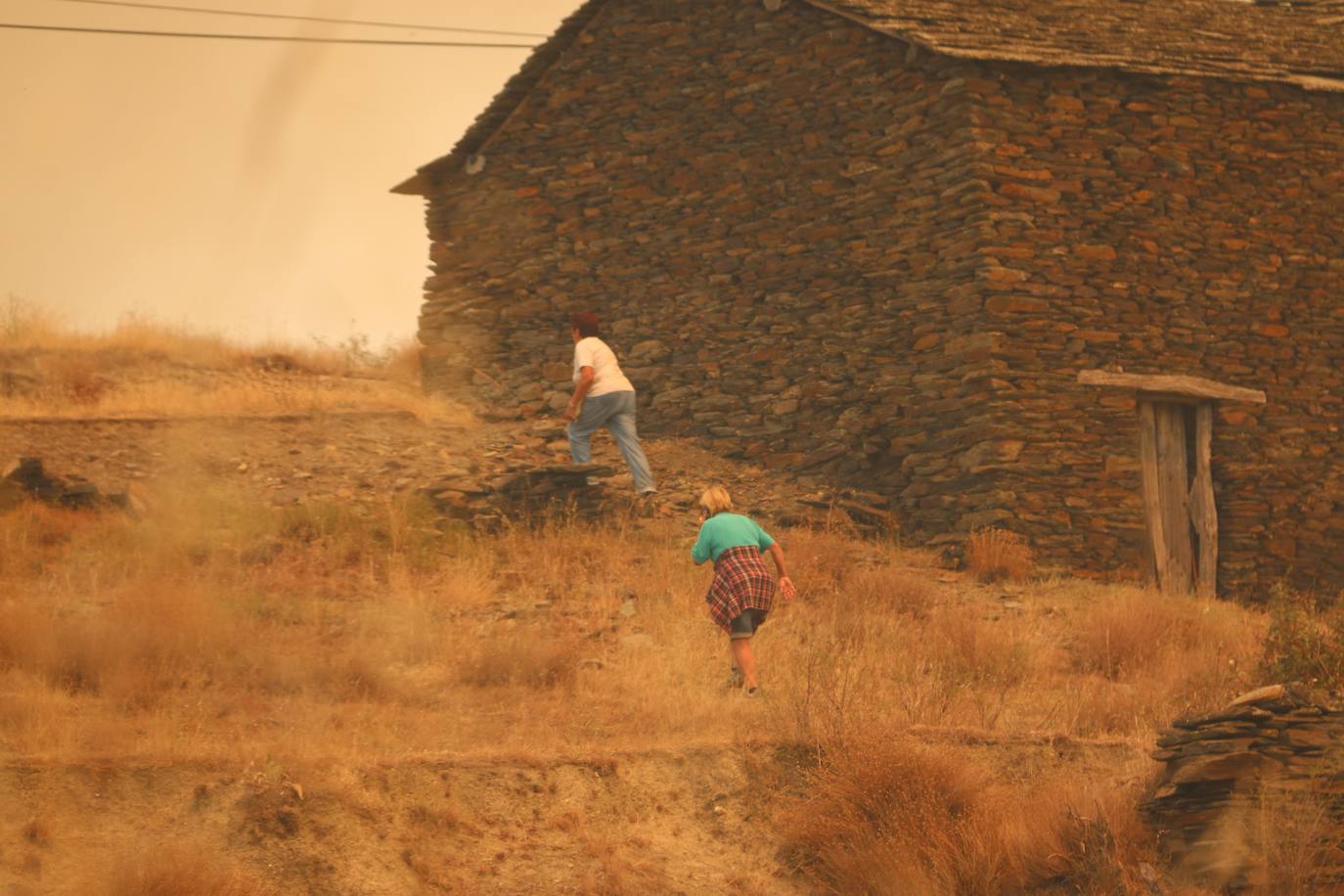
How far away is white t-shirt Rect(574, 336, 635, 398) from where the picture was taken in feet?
44.4

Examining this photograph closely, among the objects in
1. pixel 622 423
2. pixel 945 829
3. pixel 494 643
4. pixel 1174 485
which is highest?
pixel 622 423

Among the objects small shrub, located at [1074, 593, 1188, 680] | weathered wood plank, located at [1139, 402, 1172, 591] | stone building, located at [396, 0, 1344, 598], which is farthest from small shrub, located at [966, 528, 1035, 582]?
weathered wood plank, located at [1139, 402, 1172, 591]

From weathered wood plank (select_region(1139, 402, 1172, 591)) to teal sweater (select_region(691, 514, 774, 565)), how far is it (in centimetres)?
604

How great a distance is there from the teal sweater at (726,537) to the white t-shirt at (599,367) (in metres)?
3.64

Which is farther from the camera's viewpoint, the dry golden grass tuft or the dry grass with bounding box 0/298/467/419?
the dry grass with bounding box 0/298/467/419

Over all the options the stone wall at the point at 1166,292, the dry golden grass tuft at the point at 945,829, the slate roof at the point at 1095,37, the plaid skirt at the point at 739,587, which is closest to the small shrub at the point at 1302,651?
the dry golden grass tuft at the point at 945,829

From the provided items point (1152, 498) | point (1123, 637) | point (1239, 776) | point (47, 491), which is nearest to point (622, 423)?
point (1123, 637)

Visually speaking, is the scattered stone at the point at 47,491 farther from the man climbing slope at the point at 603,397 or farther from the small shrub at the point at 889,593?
the small shrub at the point at 889,593

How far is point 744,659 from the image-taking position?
9.84 meters

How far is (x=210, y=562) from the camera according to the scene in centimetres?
1221

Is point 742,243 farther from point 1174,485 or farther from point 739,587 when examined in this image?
point 739,587

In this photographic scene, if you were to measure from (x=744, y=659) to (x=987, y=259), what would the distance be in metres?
5.83

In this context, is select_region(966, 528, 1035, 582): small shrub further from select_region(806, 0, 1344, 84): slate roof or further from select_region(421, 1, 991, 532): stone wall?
select_region(806, 0, 1344, 84): slate roof

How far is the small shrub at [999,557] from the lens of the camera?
45.2ft
